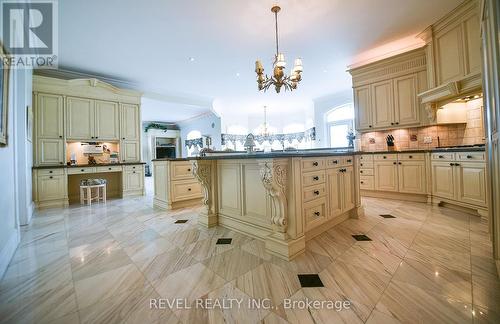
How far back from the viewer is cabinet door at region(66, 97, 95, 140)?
439cm

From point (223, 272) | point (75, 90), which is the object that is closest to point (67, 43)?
point (75, 90)

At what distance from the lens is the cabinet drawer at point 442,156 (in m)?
2.97

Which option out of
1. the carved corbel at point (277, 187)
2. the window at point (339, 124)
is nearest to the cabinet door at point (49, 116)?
the carved corbel at point (277, 187)

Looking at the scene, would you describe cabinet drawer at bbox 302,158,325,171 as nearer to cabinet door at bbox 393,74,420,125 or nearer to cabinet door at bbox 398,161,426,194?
cabinet door at bbox 398,161,426,194

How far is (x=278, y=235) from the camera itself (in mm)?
1771

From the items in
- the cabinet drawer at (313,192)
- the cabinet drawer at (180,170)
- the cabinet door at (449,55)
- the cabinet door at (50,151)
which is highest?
the cabinet door at (449,55)

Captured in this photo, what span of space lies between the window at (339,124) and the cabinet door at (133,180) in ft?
21.2

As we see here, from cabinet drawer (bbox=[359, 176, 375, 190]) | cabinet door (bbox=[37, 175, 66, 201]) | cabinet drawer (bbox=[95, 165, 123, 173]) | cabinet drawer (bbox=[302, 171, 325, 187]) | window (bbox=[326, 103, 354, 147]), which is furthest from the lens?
window (bbox=[326, 103, 354, 147])

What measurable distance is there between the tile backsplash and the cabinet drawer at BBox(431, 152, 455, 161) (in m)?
0.76

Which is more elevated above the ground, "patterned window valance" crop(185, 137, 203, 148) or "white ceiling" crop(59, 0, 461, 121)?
"white ceiling" crop(59, 0, 461, 121)

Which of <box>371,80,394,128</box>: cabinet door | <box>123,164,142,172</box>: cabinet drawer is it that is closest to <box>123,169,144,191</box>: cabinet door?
<box>123,164,142,172</box>: cabinet drawer

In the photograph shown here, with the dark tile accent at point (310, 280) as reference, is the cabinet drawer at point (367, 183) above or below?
above

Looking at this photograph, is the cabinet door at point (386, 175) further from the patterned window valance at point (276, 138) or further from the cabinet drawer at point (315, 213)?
the patterned window valance at point (276, 138)

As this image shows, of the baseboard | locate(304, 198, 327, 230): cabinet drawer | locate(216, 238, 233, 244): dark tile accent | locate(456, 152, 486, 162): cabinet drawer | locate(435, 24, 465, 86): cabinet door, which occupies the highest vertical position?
locate(435, 24, 465, 86): cabinet door
